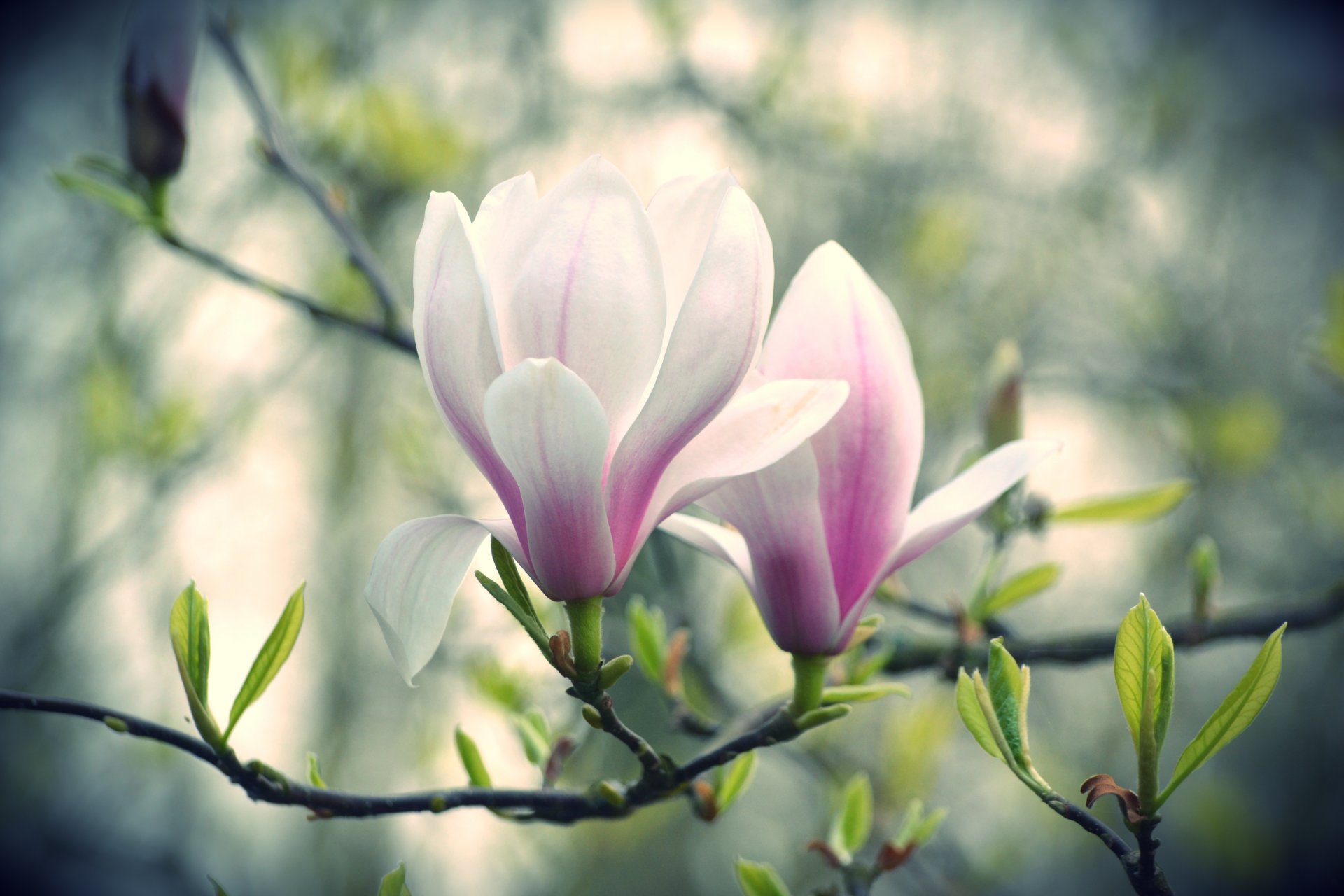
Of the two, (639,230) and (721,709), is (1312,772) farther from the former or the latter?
(639,230)

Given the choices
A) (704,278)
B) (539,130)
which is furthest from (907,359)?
(539,130)

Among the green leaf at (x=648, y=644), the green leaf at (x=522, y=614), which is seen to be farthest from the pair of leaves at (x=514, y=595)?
the green leaf at (x=648, y=644)

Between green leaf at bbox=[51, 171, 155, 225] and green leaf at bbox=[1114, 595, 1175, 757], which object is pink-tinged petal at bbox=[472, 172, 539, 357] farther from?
green leaf at bbox=[51, 171, 155, 225]

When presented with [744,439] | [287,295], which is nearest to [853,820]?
[744,439]

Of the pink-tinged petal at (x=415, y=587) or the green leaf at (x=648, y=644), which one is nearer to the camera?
the pink-tinged petal at (x=415, y=587)

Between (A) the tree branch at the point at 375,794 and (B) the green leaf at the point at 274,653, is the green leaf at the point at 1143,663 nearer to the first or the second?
(A) the tree branch at the point at 375,794

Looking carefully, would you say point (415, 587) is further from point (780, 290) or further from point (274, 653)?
point (780, 290)
